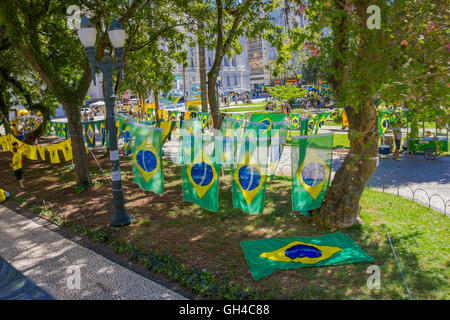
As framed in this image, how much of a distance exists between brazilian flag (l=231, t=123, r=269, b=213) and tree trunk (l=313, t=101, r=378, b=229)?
208 centimetres

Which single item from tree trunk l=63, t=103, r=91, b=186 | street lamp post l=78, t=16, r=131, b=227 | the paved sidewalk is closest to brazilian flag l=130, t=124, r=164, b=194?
street lamp post l=78, t=16, r=131, b=227

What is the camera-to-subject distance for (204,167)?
827 centimetres

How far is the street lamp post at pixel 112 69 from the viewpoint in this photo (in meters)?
8.17

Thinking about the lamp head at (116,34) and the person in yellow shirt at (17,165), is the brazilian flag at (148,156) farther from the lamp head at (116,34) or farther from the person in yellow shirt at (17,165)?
the person in yellow shirt at (17,165)

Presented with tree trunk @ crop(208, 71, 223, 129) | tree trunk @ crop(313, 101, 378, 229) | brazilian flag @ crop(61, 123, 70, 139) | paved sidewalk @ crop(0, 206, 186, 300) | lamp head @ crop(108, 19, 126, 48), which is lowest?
paved sidewalk @ crop(0, 206, 186, 300)

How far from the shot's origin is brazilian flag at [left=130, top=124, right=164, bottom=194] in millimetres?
8750

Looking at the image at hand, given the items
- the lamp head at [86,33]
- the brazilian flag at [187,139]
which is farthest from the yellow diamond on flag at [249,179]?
the lamp head at [86,33]

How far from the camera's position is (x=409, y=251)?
747 cm

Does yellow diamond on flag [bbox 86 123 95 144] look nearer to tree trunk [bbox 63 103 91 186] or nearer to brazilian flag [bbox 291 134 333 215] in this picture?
tree trunk [bbox 63 103 91 186]

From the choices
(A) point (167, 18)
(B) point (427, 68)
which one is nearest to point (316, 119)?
(A) point (167, 18)
